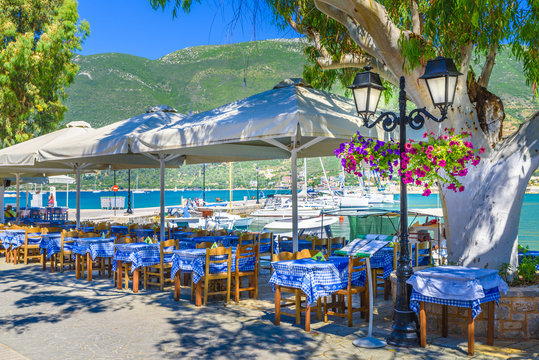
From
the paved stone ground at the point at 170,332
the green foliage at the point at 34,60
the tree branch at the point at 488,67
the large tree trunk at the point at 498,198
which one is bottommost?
the paved stone ground at the point at 170,332

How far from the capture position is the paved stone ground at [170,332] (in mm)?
5820

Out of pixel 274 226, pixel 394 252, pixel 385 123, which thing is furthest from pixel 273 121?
pixel 274 226

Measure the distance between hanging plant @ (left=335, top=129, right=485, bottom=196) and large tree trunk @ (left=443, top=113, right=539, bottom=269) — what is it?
1.25m

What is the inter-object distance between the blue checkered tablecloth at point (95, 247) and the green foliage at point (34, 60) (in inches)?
459

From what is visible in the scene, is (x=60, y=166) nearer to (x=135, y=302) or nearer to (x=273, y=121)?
(x=135, y=302)

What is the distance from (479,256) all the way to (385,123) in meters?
2.35

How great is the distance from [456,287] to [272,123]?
308 cm

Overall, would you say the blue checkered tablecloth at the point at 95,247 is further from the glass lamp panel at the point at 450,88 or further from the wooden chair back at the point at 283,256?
the glass lamp panel at the point at 450,88

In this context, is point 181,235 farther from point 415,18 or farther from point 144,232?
point 415,18

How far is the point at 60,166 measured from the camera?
50.8 feet

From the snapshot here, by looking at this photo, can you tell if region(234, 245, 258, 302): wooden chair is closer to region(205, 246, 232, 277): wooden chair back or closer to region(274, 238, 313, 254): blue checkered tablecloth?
region(205, 246, 232, 277): wooden chair back

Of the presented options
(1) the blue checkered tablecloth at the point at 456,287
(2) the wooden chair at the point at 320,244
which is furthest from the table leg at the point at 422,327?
(2) the wooden chair at the point at 320,244

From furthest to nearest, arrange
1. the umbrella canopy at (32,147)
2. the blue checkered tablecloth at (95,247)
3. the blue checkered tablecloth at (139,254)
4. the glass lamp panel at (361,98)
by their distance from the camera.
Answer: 1. the umbrella canopy at (32,147)
2. the blue checkered tablecloth at (95,247)
3. the blue checkered tablecloth at (139,254)
4. the glass lamp panel at (361,98)

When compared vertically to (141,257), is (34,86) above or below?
above
